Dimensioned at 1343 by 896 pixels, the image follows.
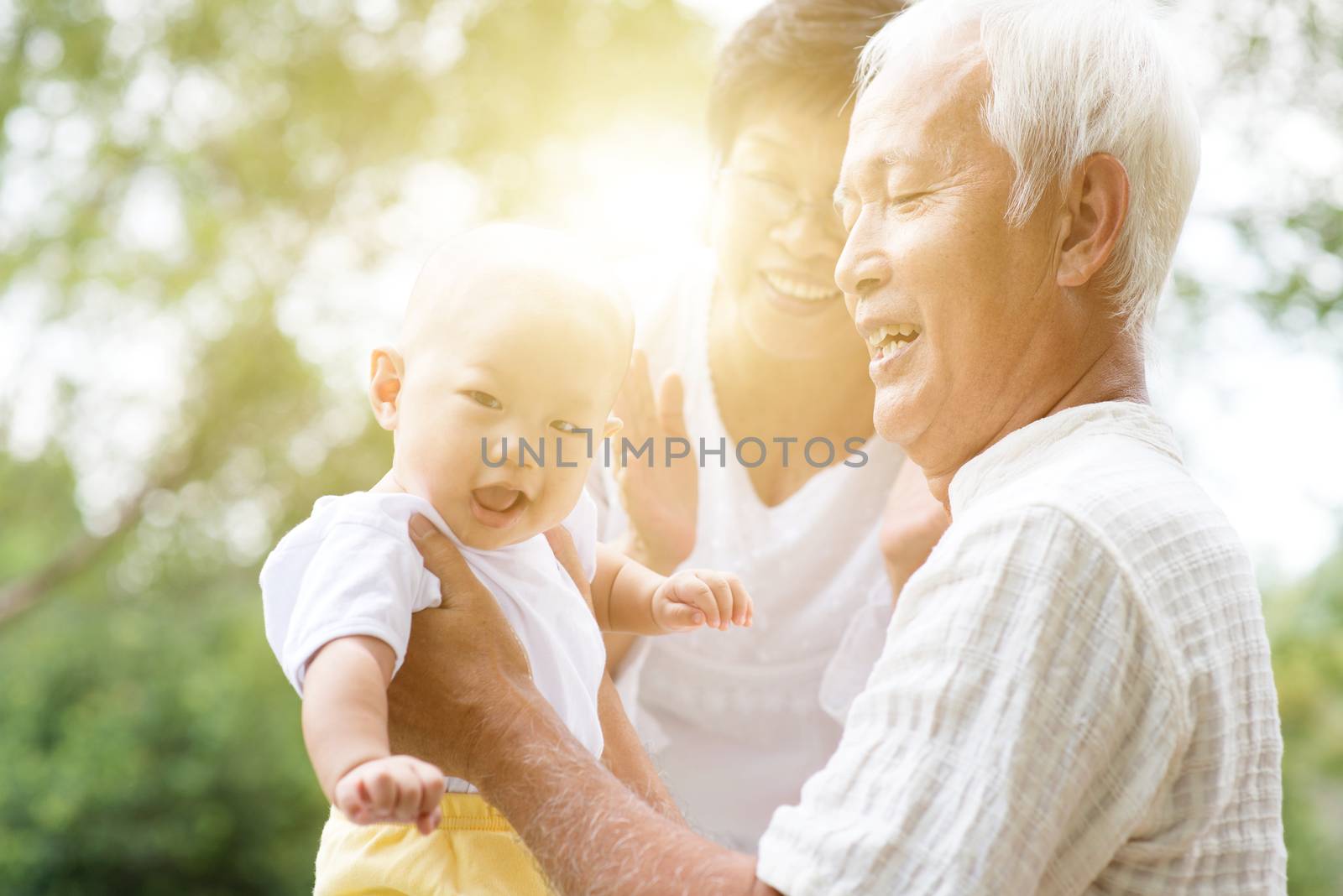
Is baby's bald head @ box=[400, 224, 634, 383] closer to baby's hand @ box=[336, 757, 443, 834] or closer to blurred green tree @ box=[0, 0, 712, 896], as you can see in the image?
A: baby's hand @ box=[336, 757, 443, 834]

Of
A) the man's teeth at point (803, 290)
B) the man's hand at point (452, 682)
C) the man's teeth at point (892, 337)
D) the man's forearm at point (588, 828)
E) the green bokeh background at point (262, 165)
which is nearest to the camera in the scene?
the man's forearm at point (588, 828)

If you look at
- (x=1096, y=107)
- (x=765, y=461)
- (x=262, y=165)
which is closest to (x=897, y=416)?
(x=1096, y=107)

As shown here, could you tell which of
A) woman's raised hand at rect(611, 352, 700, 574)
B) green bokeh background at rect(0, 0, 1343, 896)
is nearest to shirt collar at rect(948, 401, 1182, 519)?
woman's raised hand at rect(611, 352, 700, 574)

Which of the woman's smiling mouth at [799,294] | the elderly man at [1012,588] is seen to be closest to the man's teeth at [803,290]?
the woman's smiling mouth at [799,294]

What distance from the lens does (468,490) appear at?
1.64 metres

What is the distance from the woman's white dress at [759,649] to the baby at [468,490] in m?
0.82

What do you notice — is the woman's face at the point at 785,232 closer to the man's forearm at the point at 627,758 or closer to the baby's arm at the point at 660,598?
the baby's arm at the point at 660,598

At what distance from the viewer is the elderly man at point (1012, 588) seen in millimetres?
1267

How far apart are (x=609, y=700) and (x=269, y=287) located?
5.22m

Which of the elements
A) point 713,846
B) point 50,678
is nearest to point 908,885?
point 713,846

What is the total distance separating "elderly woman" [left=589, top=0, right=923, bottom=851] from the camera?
95.6 inches

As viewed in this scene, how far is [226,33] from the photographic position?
670 centimetres

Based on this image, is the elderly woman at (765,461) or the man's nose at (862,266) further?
the elderly woman at (765,461)

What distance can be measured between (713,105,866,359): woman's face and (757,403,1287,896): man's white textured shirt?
1140 millimetres
